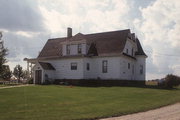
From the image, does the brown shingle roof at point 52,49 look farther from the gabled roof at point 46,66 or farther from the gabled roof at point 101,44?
the gabled roof at point 46,66

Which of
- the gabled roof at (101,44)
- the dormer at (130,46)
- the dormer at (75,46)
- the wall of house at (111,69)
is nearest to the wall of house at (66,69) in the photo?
the wall of house at (111,69)

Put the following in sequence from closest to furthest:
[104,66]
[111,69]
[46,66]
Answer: [111,69], [104,66], [46,66]

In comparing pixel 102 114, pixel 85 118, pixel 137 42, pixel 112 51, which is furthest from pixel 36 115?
pixel 137 42

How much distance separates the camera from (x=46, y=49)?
47.4 metres

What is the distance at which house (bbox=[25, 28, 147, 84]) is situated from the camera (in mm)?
39406

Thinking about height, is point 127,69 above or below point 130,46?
below

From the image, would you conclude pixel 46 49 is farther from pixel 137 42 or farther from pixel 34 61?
pixel 137 42

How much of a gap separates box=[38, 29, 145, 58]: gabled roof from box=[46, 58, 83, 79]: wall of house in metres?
1.28

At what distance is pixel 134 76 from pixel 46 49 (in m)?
15.7

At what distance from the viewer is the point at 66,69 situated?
41.5 m

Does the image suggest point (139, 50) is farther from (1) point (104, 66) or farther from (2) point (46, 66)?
(2) point (46, 66)

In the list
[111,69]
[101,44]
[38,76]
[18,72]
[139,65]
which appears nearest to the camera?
[111,69]

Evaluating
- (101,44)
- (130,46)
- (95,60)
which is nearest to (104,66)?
(95,60)

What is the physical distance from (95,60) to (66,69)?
182 inches
